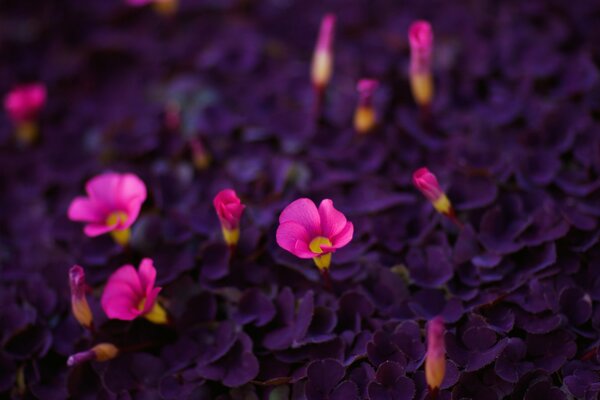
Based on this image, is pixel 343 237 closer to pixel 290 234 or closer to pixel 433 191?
pixel 290 234

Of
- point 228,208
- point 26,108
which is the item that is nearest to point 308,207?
point 228,208

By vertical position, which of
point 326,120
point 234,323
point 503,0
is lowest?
point 234,323

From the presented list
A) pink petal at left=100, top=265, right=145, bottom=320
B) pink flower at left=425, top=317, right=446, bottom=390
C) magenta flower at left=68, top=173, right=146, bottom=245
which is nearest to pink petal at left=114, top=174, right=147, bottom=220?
magenta flower at left=68, top=173, right=146, bottom=245

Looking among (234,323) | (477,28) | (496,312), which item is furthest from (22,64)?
(496,312)

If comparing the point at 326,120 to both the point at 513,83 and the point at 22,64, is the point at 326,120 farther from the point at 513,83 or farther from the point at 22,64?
the point at 22,64

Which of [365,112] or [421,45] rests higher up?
[421,45]

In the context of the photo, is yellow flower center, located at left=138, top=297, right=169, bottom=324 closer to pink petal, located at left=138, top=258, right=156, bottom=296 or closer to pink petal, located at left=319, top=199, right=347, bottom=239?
pink petal, located at left=138, top=258, right=156, bottom=296

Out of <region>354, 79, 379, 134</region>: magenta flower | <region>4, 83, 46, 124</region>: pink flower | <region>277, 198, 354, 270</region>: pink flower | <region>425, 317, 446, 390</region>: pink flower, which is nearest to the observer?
<region>425, 317, 446, 390</region>: pink flower
